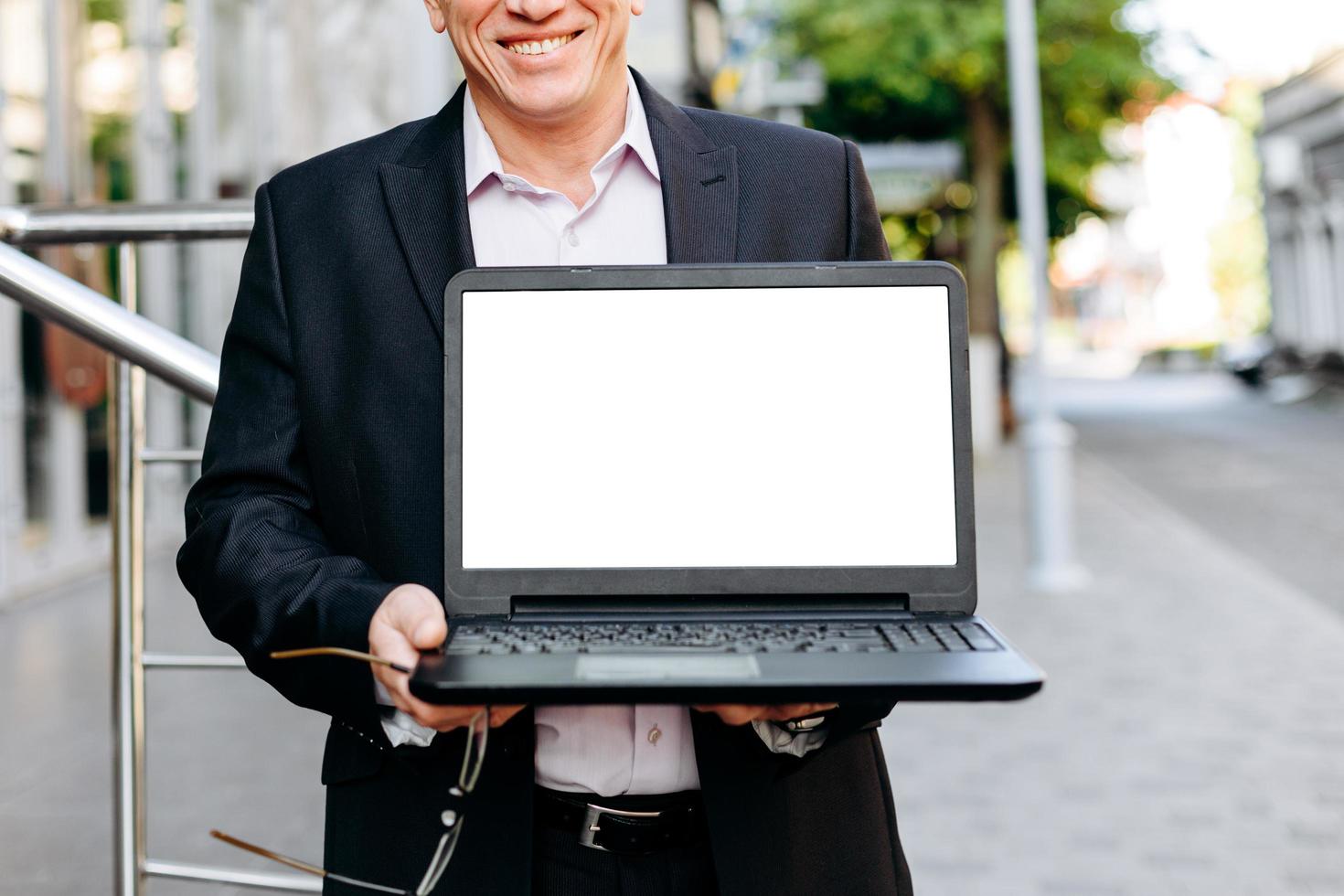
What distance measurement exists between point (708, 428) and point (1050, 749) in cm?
431

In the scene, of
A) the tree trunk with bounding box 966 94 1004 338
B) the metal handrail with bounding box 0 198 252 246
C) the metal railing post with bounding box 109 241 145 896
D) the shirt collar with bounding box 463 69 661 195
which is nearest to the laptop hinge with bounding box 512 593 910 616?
the shirt collar with bounding box 463 69 661 195

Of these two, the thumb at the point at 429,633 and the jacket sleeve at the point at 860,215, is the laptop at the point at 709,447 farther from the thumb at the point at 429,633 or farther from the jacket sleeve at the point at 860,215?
the jacket sleeve at the point at 860,215

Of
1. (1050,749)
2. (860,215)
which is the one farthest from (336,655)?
(1050,749)

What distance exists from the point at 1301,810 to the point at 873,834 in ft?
11.9

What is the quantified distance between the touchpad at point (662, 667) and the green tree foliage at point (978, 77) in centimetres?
1715

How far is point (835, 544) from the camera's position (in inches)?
56.2

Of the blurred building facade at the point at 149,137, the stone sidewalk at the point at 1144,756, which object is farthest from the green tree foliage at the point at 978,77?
the stone sidewalk at the point at 1144,756

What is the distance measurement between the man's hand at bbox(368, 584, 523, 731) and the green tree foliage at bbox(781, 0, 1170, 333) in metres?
17.1

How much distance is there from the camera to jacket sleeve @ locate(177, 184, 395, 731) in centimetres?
136

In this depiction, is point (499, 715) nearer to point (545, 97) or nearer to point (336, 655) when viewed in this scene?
point (336, 655)

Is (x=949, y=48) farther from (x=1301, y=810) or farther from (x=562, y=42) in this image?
(x=562, y=42)

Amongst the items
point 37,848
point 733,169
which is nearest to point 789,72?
point 37,848

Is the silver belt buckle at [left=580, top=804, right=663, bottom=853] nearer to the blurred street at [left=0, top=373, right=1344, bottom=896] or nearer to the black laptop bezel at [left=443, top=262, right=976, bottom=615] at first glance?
the black laptop bezel at [left=443, top=262, right=976, bottom=615]

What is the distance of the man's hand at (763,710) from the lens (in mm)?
1215
